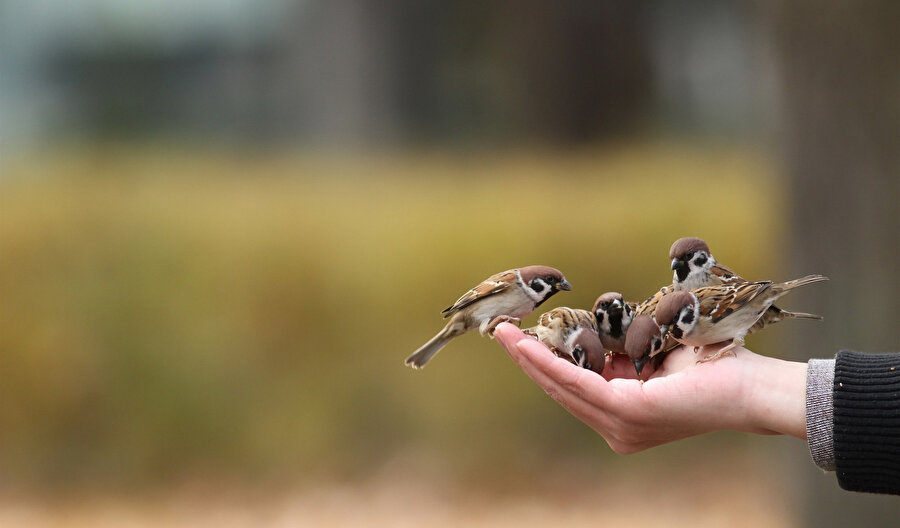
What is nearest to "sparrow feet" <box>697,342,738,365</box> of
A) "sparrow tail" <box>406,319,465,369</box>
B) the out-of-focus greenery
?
"sparrow tail" <box>406,319,465,369</box>

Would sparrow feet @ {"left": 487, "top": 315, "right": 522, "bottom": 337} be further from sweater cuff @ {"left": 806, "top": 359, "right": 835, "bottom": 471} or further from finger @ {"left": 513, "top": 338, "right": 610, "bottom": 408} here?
sweater cuff @ {"left": 806, "top": 359, "right": 835, "bottom": 471}

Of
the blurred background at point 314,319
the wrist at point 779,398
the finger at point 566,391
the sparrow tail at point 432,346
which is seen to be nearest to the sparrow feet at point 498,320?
the sparrow tail at point 432,346

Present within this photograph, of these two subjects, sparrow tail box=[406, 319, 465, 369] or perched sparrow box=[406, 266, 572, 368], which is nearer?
perched sparrow box=[406, 266, 572, 368]

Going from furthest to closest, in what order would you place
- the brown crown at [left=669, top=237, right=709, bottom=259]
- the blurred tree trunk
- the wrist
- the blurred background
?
the blurred background, the blurred tree trunk, the brown crown at [left=669, top=237, right=709, bottom=259], the wrist

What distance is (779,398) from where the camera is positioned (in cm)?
180

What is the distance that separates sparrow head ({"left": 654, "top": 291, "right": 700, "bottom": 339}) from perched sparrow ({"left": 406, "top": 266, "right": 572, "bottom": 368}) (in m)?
0.38

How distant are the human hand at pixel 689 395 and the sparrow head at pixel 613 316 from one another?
0.26 meters

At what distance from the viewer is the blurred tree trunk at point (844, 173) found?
123 inches

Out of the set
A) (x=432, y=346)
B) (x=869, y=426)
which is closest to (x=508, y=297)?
(x=432, y=346)

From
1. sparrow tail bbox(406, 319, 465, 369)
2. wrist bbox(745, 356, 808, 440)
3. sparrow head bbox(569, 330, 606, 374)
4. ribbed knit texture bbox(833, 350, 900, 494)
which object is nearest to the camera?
ribbed knit texture bbox(833, 350, 900, 494)

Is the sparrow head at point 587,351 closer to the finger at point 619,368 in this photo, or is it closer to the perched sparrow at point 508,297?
the finger at point 619,368

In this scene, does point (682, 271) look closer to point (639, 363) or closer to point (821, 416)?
point (639, 363)

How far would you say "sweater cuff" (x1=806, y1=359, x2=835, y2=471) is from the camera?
5.63 feet

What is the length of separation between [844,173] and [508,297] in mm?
1467
